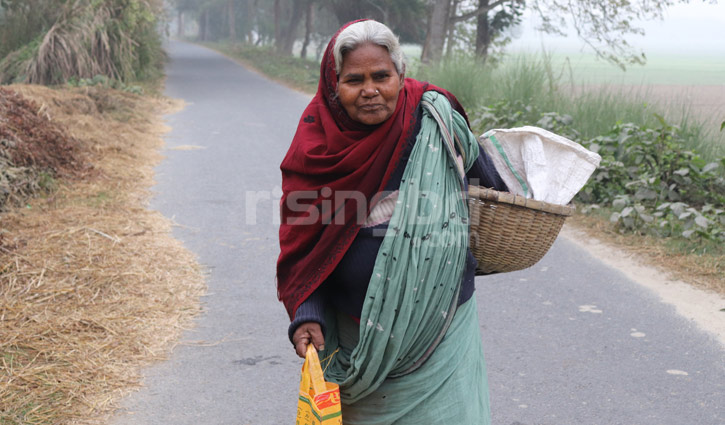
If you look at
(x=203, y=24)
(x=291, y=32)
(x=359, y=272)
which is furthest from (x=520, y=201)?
(x=203, y=24)

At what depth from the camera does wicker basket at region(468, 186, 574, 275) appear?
2.24 metres

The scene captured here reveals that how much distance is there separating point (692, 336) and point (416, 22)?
2281 centimetres

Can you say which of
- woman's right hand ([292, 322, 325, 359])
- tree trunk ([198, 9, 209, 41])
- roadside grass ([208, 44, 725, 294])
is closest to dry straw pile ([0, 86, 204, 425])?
woman's right hand ([292, 322, 325, 359])

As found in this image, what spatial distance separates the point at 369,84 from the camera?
7.09ft

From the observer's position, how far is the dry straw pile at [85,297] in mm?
3572

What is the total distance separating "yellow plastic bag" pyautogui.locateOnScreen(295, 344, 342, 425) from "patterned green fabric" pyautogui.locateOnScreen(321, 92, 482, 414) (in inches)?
5.5

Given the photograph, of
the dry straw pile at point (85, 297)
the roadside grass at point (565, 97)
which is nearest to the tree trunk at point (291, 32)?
the roadside grass at point (565, 97)

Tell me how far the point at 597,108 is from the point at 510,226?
761cm

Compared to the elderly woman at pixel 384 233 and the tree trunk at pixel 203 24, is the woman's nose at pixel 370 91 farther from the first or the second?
the tree trunk at pixel 203 24

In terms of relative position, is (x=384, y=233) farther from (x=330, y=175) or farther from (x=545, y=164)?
(x=545, y=164)

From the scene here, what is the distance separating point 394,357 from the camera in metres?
2.21

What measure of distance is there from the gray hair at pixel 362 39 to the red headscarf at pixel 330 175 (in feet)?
0.11

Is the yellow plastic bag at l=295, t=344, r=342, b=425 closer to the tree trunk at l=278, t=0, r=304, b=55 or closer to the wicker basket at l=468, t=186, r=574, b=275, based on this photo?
the wicker basket at l=468, t=186, r=574, b=275

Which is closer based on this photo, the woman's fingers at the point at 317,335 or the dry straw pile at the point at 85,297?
the woman's fingers at the point at 317,335
